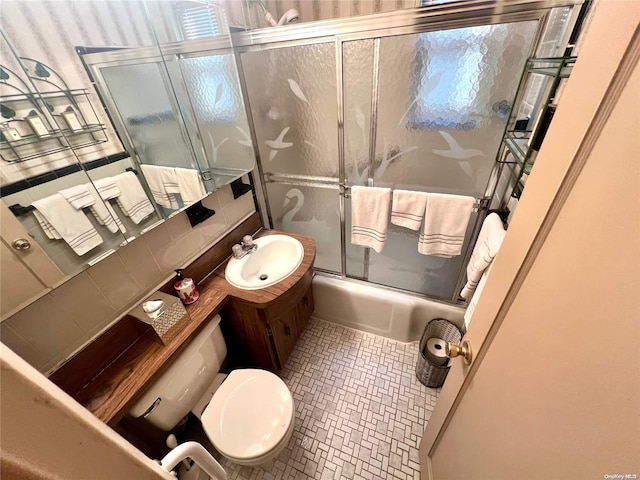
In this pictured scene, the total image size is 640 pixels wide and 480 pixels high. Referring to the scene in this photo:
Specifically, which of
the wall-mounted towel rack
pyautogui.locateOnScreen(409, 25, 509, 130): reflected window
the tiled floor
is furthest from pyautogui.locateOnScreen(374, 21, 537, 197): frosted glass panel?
the tiled floor

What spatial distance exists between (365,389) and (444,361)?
0.54 meters

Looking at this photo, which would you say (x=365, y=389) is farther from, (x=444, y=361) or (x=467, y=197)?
(x=467, y=197)

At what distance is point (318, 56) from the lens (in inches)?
49.8

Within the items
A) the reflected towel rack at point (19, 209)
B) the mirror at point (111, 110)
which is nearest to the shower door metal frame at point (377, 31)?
the mirror at point (111, 110)

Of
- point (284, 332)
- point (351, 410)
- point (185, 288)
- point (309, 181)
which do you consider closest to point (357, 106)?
point (309, 181)

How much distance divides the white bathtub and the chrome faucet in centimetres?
60

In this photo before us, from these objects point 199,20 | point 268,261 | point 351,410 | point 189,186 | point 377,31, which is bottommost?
point 351,410

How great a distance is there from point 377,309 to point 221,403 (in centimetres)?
114

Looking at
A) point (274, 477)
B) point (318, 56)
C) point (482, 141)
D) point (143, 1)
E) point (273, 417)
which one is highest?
point (143, 1)

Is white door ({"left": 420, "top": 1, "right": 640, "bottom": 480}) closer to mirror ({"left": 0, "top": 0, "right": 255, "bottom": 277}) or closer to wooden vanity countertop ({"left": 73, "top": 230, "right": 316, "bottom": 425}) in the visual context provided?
wooden vanity countertop ({"left": 73, "top": 230, "right": 316, "bottom": 425})

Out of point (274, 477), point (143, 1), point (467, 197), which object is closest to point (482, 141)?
point (467, 197)

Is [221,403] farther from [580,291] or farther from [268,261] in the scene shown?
[580,291]

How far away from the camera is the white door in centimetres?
30

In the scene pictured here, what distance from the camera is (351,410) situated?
5.06 feet
